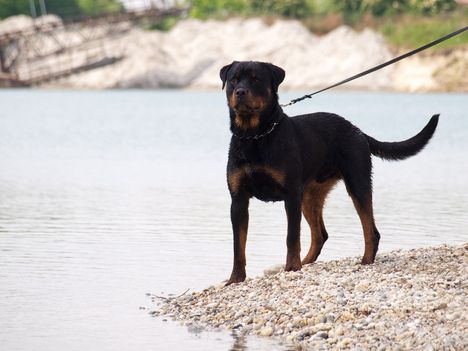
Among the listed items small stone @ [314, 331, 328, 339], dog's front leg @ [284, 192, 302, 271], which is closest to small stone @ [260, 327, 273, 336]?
small stone @ [314, 331, 328, 339]

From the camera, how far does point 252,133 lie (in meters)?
9.09

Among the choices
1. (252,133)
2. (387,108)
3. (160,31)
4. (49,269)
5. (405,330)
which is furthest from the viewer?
(160,31)

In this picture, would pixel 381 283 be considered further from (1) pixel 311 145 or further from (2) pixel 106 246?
(2) pixel 106 246

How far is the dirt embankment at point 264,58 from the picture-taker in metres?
70.7

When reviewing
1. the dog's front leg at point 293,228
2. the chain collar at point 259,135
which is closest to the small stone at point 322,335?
the dog's front leg at point 293,228

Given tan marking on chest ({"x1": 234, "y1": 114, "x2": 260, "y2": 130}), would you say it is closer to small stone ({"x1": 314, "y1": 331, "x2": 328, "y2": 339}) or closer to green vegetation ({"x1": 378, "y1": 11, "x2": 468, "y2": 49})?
small stone ({"x1": 314, "y1": 331, "x2": 328, "y2": 339})

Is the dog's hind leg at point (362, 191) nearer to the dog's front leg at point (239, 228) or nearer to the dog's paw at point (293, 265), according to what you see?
the dog's paw at point (293, 265)

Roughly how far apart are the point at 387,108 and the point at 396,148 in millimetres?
39351

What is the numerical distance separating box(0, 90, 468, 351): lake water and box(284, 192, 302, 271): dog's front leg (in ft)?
3.82

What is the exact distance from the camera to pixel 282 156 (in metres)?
9.12

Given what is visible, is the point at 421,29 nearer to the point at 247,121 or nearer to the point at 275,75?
the point at 275,75

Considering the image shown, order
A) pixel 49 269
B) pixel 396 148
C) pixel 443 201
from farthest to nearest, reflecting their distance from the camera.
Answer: pixel 443 201, pixel 49 269, pixel 396 148

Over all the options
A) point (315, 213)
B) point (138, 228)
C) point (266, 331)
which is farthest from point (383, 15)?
point (266, 331)

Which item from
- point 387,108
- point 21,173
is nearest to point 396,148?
point 21,173
